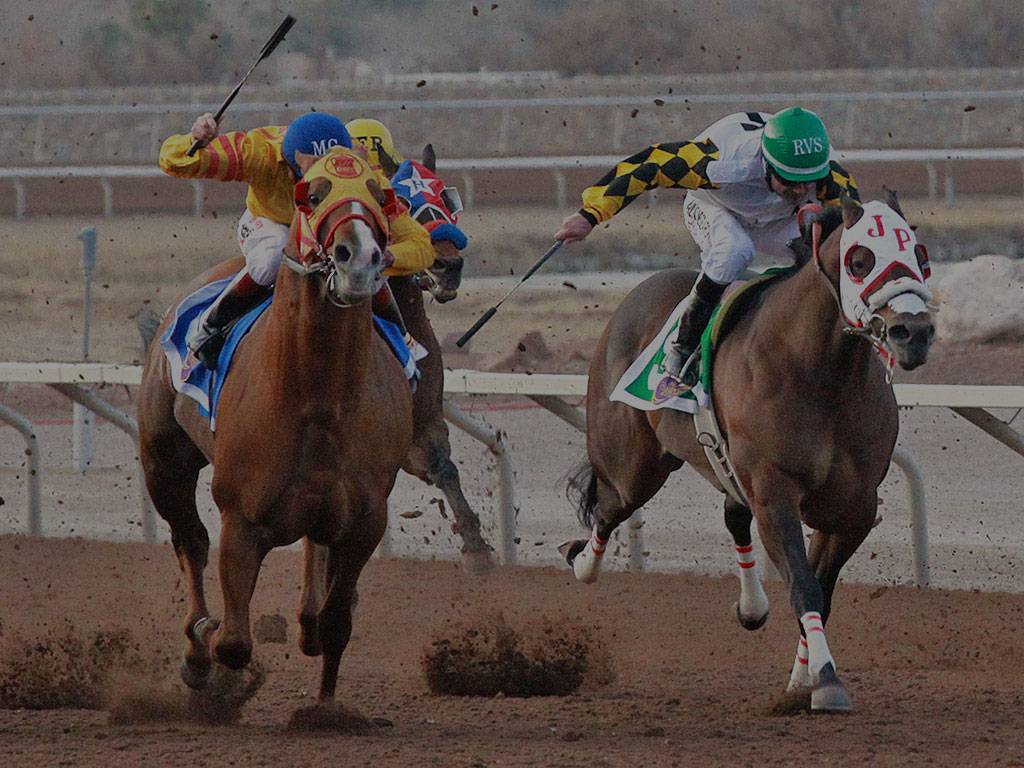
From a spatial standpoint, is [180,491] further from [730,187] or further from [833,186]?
[833,186]

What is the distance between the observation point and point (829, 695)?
5867mm

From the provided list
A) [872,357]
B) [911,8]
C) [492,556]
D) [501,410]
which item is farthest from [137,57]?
[872,357]

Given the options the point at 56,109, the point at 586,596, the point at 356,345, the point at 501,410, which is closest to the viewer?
the point at 356,345

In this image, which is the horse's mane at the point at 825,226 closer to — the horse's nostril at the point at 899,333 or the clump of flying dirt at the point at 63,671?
the horse's nostril at the point at 899,333

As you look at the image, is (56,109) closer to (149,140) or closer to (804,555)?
(149,140)

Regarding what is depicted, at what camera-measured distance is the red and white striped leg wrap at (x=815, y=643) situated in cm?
589

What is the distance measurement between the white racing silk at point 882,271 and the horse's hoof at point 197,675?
2.21 meters

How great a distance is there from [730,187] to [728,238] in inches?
8.4

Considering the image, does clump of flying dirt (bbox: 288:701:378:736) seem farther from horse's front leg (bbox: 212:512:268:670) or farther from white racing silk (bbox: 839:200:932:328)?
white racing silk (bbox: 839:200:932:328)

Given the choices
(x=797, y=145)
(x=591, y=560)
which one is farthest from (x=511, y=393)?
(x=797, y=145)

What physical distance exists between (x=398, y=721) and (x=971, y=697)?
1.77 metres

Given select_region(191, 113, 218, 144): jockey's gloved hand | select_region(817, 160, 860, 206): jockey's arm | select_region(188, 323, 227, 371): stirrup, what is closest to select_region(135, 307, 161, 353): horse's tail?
select_region(188, 323, 227, 371): stirrup

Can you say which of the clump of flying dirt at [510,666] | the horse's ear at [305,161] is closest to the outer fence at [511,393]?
the clump of flying dirt at [510,666]

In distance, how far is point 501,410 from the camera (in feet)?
44.2
